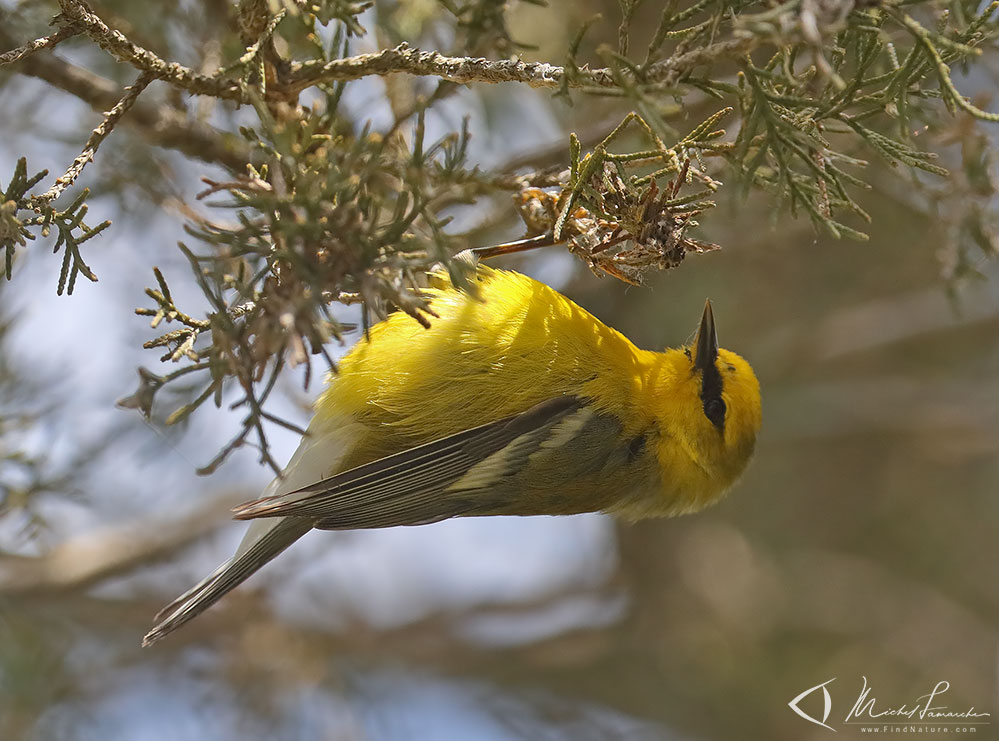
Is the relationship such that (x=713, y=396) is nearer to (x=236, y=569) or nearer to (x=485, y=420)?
(x=485, y=420)

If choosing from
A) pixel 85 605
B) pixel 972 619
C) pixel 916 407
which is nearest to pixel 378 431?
pixel 85 605

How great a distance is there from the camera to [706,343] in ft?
11.2

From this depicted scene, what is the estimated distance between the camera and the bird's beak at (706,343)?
338 cm

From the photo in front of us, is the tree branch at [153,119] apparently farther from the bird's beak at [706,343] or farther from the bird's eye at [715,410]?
the bird's eye at [715,410]

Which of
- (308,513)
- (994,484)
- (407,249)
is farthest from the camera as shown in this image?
(994,484)

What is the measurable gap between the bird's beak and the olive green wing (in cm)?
43

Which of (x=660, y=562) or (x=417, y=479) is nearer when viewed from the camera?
(x=417, y=479)

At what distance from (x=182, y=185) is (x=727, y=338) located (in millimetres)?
3928

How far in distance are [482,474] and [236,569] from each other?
3.28ft

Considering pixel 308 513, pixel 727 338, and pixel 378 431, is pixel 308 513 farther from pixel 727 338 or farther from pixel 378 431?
pixel 727 338

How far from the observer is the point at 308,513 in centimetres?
303

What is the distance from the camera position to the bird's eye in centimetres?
352

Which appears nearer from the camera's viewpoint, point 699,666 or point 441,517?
point 441,517

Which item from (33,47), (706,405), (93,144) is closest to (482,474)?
(706,405)
